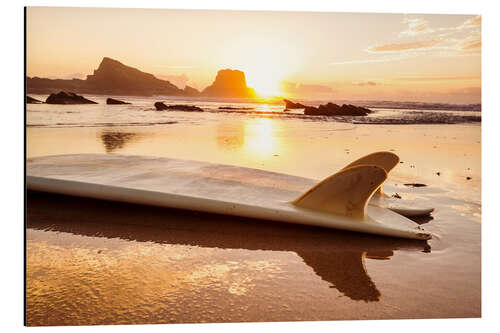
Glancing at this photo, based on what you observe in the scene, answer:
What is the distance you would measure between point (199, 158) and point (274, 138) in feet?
2.31

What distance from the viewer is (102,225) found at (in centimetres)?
223

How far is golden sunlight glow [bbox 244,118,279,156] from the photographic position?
11.6 ft

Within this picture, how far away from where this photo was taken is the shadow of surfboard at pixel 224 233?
192cm

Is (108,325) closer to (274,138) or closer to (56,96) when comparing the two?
(56,96)

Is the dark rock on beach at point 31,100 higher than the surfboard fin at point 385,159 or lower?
higher

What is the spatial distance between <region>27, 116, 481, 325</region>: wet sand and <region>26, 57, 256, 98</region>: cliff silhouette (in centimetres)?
40

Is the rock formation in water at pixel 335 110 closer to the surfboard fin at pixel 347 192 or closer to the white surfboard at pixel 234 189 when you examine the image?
the white surfboard at pixel 234 189

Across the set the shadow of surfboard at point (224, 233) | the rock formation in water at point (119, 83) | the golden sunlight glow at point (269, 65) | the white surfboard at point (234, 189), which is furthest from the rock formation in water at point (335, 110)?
the shadow of surfboard at point (224, 233)

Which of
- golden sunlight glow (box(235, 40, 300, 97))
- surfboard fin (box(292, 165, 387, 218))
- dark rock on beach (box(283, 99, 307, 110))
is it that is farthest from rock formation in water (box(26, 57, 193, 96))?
surfboard fin (box(292, 165, 387, 218))

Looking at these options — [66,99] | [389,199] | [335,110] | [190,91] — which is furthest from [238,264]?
[335,110]

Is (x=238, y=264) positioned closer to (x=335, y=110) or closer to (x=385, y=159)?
(x=385, y=159)

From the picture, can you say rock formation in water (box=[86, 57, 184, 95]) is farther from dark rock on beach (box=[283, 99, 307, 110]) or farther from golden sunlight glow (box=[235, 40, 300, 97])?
dark rock on beach (box=[283, 99, 307, 110])

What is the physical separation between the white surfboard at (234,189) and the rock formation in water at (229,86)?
479mm
